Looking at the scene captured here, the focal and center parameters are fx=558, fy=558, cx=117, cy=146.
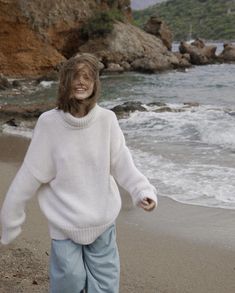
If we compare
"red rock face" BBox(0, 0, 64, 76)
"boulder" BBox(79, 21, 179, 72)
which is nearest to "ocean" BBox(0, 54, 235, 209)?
"red rock face" BBox(0, 0, 64, 76)

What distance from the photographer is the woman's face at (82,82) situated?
273 cm

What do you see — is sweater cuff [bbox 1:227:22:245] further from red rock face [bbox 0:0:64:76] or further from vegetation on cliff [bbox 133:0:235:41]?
vegetation on cliff [bbox 133:0:235:41]

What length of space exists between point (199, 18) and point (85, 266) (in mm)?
103973

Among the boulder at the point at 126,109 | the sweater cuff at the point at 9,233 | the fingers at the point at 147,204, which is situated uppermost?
the fingers at the point at 147,204

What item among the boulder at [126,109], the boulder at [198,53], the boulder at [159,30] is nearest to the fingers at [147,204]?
the boulder at [126,109]

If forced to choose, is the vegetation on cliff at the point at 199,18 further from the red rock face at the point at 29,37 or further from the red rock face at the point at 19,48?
the red rock face at the point at 19,48

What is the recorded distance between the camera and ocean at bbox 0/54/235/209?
670cm

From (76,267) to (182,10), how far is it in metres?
112

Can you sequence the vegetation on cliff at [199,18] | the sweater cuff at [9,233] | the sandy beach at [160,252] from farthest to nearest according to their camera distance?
1. the vegetation on cliff at [199,18]
2. the sandy beach at [160,252]
3. the sweater cuff at [9,233]

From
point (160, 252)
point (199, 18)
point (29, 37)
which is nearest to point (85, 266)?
point (160, 252)

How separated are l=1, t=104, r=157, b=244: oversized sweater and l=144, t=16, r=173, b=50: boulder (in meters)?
38.5

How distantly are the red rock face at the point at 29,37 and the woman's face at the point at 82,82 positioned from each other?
27439 mm

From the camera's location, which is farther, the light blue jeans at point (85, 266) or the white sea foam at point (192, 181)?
the white sea foam at point (192, 181)

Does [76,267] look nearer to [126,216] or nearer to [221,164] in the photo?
[126,216]
